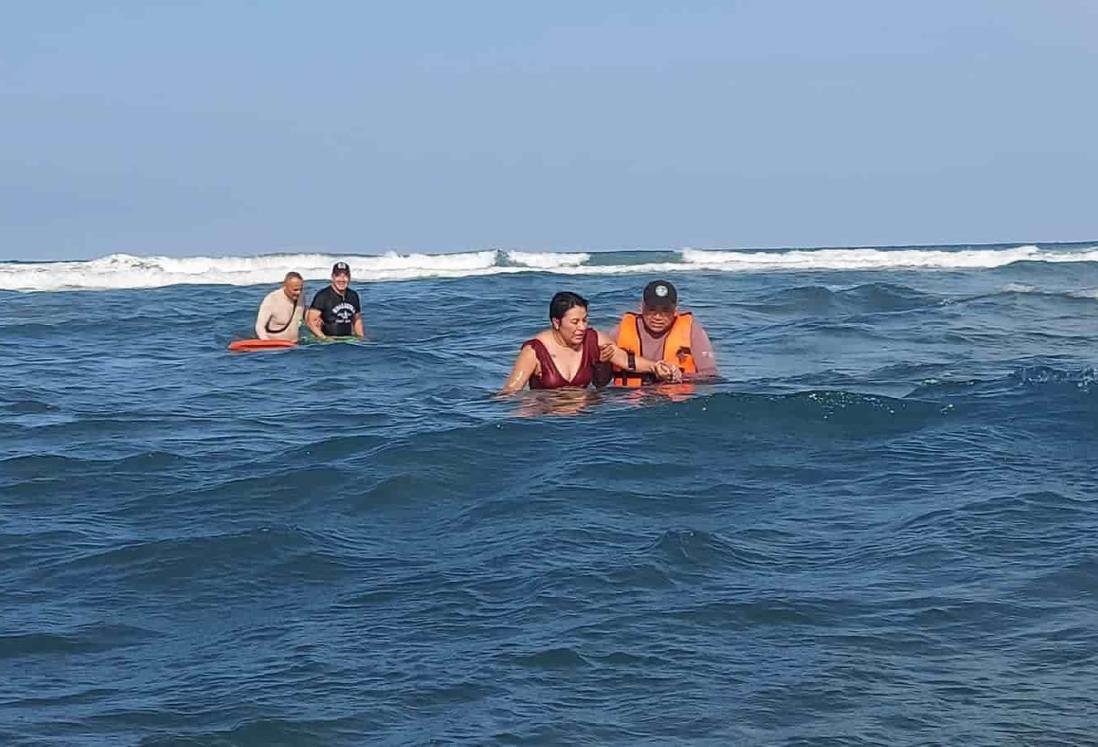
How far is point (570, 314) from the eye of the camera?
35.8 feet

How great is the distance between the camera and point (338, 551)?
721cm

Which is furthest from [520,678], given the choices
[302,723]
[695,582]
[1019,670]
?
[1019,670]

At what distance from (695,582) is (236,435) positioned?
518 cm

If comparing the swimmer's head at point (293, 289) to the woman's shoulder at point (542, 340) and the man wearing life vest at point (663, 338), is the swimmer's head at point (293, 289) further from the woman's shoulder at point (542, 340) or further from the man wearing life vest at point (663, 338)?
the woman's shoulder at point (542, 340)

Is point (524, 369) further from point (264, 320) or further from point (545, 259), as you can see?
point (545, 259)

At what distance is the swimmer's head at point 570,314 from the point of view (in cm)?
1090

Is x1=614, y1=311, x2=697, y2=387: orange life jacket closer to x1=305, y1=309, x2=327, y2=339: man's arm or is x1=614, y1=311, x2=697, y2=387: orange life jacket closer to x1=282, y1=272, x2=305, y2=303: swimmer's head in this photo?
x1=305, y1=309, x2=327, y2=339: man's arm

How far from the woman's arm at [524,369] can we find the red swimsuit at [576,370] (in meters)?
0.04

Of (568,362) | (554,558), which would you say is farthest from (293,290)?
(554,558)

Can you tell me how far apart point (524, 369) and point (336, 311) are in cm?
668

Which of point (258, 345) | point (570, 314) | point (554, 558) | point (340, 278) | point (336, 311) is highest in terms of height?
point (340, 278)

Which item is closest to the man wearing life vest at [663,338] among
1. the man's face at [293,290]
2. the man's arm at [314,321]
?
the man's arm at [314,321]

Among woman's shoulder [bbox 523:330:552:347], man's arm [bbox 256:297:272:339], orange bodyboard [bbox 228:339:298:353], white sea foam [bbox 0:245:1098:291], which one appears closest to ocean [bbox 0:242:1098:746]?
woman's shoulder [bbox 523:330:552:347]

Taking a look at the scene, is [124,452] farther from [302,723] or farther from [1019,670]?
[1019,670]
